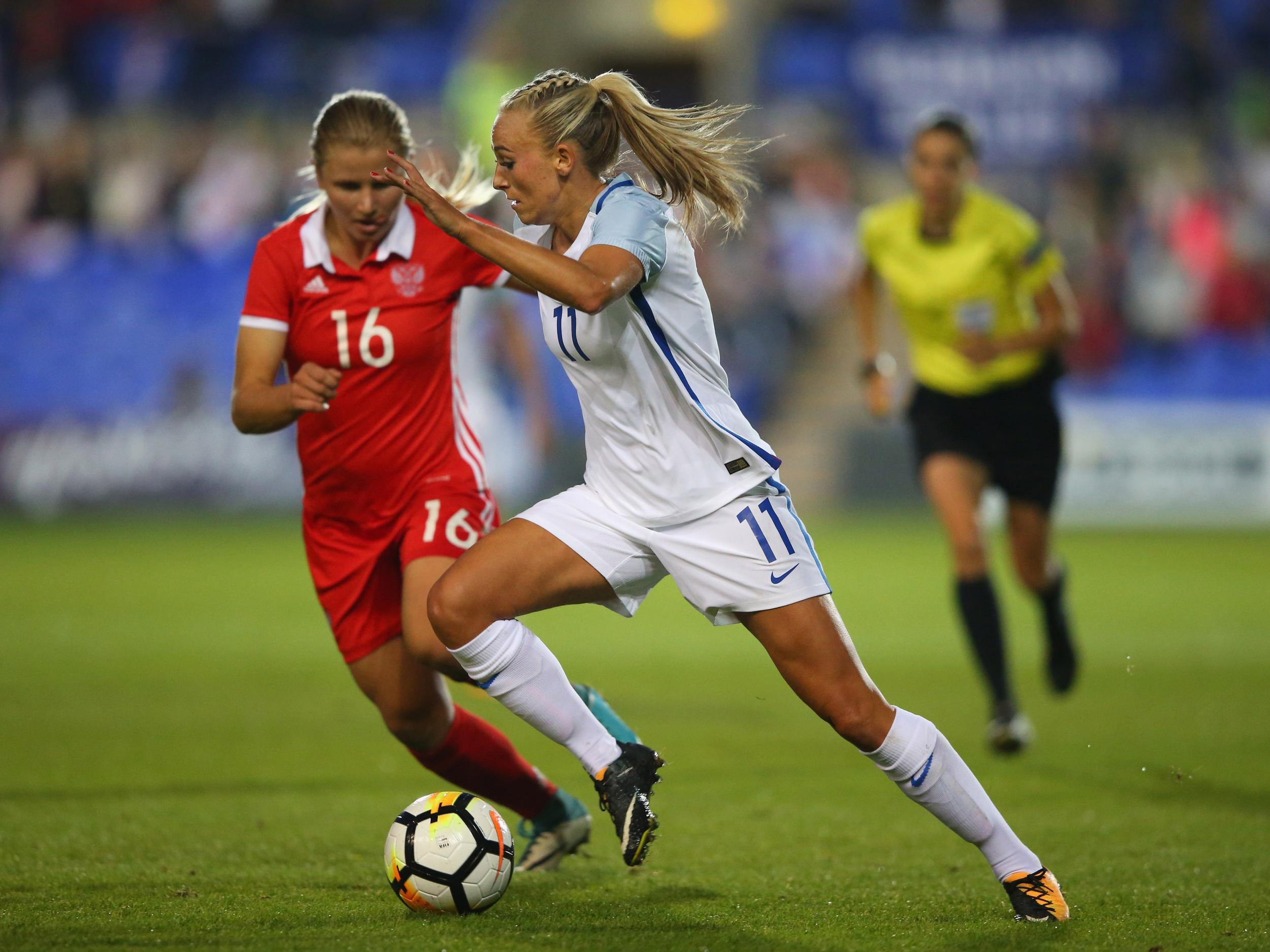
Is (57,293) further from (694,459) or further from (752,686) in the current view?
(694,459)

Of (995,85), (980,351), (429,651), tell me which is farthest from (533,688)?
(995,85)

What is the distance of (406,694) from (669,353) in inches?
53.2

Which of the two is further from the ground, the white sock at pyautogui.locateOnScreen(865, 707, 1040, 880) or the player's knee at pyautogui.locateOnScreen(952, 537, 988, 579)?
the player's knee at pyautogui.locateOnScreen(952, 537, 988, 579)

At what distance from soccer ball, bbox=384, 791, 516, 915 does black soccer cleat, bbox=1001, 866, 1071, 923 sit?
1.31 meters

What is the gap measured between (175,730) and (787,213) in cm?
1356

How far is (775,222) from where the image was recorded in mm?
19219

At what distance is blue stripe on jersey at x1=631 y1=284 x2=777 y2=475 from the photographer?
3.97m

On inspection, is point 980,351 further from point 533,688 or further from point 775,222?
A: point 775,222

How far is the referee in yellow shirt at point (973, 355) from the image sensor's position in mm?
6828

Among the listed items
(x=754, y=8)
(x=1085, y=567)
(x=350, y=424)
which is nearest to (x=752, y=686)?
(x=350, y=424)

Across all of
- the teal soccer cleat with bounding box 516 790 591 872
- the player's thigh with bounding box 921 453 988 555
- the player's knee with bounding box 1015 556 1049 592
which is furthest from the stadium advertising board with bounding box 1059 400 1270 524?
the teal soccer cleat with bounding box 516 790 591 872

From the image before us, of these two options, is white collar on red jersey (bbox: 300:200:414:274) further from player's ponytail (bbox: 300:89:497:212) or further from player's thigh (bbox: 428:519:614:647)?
player's thigh (bbox: 428:519:614:647)

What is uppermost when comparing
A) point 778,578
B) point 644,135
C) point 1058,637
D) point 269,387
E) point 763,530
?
point 644,135

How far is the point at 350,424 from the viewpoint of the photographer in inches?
186
